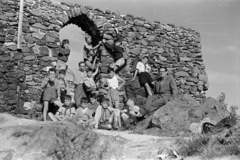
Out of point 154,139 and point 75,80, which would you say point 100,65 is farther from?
point 154,139

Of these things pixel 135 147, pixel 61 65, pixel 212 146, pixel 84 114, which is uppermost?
pixel 61 65

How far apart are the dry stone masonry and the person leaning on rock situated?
2.19 ft

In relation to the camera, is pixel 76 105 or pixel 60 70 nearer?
pixel 76 105

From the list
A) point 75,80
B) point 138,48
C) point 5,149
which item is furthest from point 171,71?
point 5,149

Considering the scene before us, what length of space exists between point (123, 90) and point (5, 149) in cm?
518

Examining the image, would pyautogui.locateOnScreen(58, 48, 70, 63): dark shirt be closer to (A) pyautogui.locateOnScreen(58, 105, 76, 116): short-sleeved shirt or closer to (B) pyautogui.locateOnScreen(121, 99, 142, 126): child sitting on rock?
(A) pyautogui.locateOnScreen(58, 105, 76, 116): short-sleeved shirt

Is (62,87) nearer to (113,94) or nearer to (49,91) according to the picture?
(49,91)

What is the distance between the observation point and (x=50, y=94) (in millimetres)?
7480

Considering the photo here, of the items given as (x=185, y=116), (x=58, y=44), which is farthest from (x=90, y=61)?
(x=185, y=116)

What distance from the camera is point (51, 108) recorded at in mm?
7859

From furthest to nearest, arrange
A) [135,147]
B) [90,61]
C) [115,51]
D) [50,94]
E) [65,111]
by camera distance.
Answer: [90,61] < [115,51] < [50,94] < [65,111] < [135,147]

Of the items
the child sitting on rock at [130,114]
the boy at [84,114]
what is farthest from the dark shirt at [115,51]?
the boy at [84,114]

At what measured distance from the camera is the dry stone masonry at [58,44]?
8.23 metres

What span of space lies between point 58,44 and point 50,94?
2.03m
